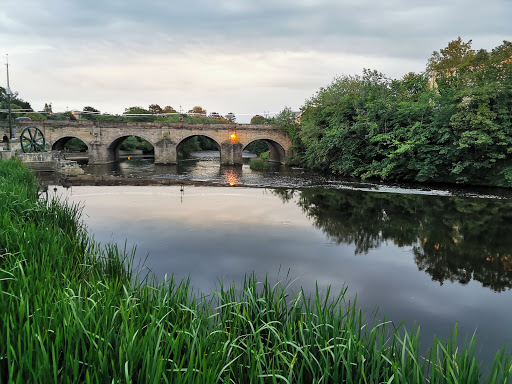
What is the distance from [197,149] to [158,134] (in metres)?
27.7

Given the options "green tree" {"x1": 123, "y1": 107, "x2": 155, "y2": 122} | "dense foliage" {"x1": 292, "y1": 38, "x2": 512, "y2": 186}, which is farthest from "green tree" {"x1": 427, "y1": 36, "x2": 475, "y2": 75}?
"green tree" {"x1": 123, "y1": 107, "x2": 155, "y2": 122}

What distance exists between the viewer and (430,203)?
16828mm

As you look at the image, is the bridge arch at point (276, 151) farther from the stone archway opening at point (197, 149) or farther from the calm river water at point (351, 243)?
the calm river water at point (351, 243)

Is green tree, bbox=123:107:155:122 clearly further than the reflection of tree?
Yes

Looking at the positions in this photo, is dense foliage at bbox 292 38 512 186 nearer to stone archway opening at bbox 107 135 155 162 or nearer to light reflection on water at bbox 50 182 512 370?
light reflection on water at bbox 50 182 512 370

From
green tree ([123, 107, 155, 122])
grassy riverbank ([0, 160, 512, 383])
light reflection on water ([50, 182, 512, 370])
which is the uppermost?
green tree ([123, 107, 155, 122])

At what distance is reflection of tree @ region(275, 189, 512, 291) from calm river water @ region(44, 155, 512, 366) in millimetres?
38

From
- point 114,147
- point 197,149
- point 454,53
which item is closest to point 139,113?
point 197,149

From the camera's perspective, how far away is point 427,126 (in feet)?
72.9

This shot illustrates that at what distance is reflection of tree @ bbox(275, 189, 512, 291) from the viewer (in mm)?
9070

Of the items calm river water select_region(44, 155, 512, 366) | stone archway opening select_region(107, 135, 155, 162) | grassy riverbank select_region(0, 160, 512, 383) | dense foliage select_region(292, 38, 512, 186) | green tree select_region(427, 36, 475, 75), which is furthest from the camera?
stone archway opening select_region(107, 135, 155, 162)

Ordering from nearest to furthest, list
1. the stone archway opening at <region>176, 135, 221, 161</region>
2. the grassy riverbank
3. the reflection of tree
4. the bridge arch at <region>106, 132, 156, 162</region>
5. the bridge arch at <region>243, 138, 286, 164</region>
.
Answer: the grassy riverbank, the reflection of tree, the bridge arch at <region>106, 132, 156, 162</region>, the bridge arch at <region>243, 138, 286, 164</region>, the stone archway opening at <region>176, 135, 221, 161</region>

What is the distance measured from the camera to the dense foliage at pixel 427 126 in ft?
64.6

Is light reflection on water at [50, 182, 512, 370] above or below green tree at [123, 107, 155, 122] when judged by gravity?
below
